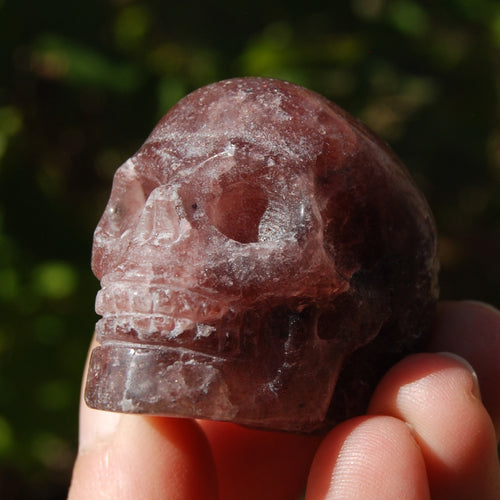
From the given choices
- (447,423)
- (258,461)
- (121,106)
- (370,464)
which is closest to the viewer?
(370,464)

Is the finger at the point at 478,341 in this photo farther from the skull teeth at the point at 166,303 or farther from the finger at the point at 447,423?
the skull teeth at the point at 166,303

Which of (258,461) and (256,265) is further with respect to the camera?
(258,461)

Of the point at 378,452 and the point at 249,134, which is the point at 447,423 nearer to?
the point at 378,452

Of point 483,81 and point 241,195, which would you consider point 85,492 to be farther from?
point 483,81

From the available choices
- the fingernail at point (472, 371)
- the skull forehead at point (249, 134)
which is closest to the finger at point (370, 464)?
the fingernail at point (472, 371)

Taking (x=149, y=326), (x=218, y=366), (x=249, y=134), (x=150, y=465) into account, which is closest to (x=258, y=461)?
(x=150, y=465)

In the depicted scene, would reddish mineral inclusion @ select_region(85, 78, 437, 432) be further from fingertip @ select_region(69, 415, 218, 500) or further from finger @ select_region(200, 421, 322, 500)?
finger @ select_region(200, 421, 322, 500)

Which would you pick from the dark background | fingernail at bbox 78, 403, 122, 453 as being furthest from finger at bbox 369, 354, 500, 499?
the dark background

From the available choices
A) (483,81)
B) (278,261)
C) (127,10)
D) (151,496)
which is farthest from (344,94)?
(151,496)
